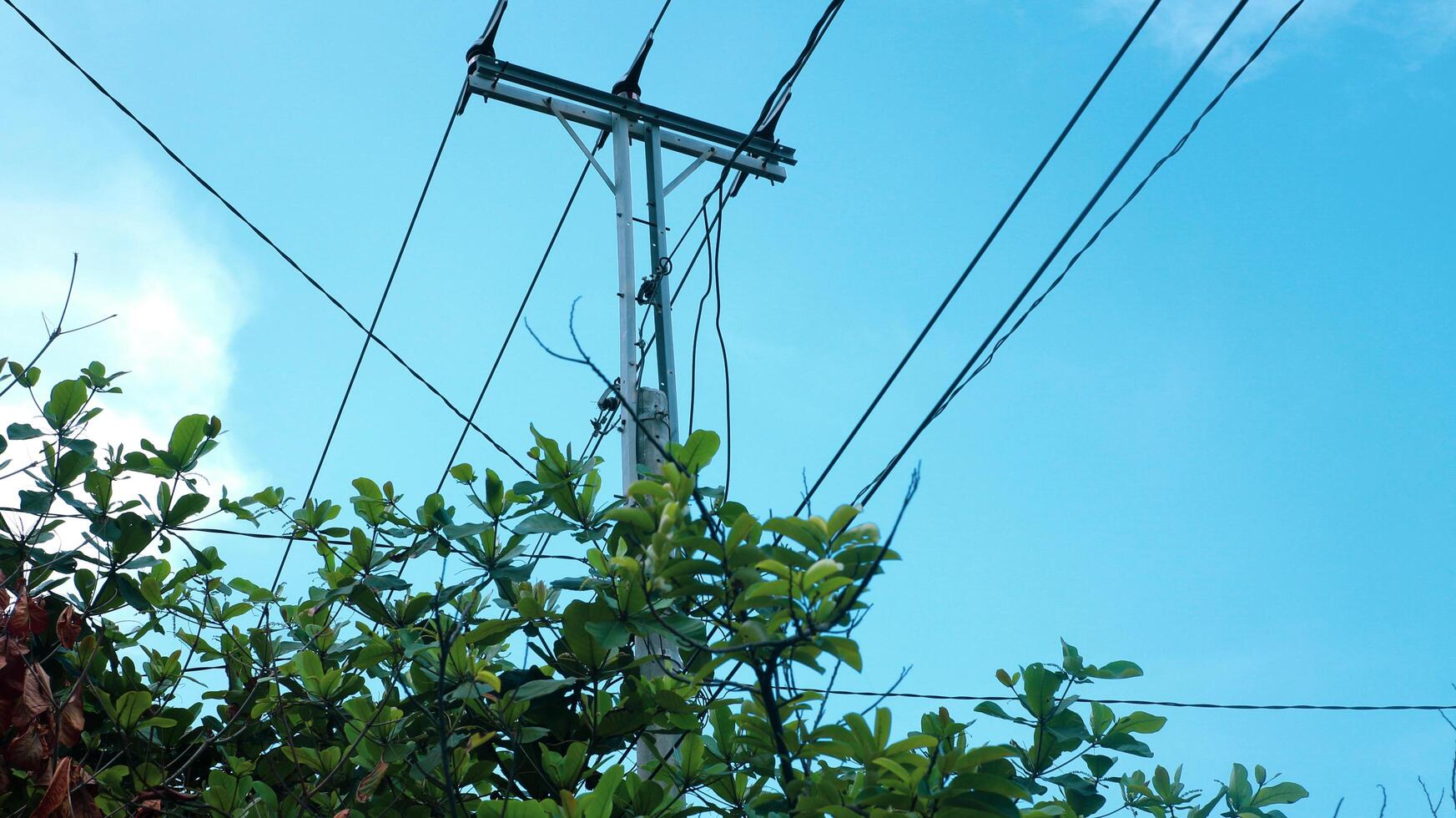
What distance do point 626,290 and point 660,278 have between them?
15 cm

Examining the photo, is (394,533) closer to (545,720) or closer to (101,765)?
(545,720)

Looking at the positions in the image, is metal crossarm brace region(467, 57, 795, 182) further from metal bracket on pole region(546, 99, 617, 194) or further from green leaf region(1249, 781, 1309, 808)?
green leaf region(1249, 781, 1309, 808)

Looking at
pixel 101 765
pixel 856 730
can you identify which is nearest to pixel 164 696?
pixel 101 765

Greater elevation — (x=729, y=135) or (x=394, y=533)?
(x=729, y=135)

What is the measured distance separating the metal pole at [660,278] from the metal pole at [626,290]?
9cm

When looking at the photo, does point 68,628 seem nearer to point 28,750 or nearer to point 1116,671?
point 28,750

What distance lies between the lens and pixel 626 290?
480 cm

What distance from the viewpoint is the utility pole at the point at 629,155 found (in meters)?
4.55

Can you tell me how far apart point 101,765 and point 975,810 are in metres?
3.40

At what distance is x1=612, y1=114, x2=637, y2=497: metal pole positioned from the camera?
4.47 m

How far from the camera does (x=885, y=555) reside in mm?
2182

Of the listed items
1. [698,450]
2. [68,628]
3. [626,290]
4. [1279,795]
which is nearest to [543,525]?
[698,450]

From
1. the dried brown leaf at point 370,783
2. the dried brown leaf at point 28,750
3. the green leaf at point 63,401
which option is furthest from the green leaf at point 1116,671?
the green leaf at point 63,401

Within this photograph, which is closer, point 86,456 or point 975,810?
point 975,810
